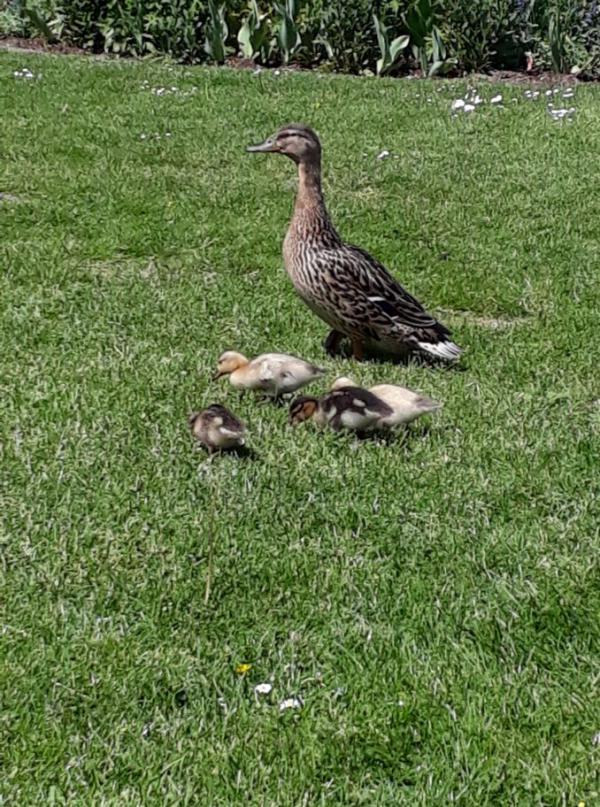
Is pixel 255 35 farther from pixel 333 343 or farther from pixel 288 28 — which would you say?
pixel 333 343

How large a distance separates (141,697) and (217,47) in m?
11.9

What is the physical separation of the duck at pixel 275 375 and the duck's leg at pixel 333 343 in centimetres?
90

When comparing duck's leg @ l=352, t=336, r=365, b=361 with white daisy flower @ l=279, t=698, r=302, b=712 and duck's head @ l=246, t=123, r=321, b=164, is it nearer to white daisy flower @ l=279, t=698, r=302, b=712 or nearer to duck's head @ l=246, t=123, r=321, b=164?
duck's head @ l=246, t=123, r=321, b=164

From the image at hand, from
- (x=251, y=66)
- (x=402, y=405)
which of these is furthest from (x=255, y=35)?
(x=402, y=405)

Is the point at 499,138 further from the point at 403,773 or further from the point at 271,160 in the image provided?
the point at 403,773

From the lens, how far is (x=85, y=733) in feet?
11.7

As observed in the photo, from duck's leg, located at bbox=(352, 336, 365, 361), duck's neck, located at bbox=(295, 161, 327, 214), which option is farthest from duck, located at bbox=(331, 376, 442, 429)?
duck's neck, located at bbox=(295, 161, 327, 214)

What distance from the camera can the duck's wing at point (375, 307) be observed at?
6289 mm

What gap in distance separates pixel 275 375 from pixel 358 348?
99 cm

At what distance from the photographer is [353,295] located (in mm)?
6281

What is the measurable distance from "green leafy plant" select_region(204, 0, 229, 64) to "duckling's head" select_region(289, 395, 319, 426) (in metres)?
9.99

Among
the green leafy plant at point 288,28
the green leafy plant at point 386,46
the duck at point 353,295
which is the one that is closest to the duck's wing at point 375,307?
the duck at point 353,295

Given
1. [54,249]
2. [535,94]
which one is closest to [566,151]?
[535,94]

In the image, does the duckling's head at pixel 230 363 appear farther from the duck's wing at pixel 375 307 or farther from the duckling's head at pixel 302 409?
the duck's wing at pixel 375 307
